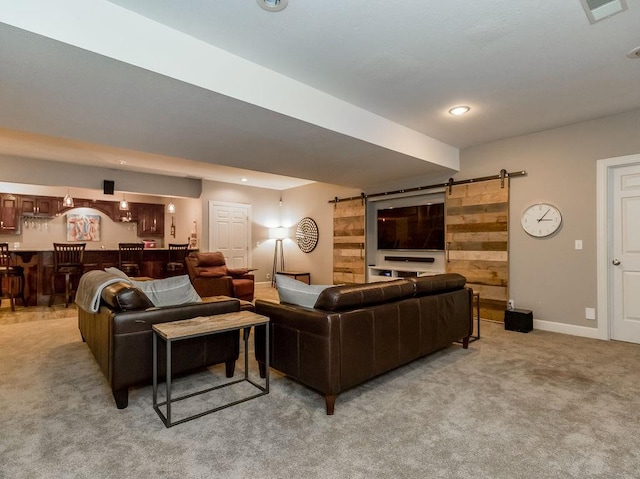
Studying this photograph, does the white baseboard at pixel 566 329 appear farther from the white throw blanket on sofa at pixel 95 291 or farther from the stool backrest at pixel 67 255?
the stool backrest at pixel 67 255

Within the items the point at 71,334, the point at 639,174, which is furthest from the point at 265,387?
the point at 639,174

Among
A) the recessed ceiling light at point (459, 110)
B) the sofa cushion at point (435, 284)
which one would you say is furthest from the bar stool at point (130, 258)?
the recessed ceiling light at point (459, 110)

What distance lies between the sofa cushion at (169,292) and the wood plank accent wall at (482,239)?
3.86 metres

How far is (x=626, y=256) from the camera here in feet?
12.6

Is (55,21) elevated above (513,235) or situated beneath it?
elevated above

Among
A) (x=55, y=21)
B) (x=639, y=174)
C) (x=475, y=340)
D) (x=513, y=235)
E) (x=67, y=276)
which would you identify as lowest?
(x=475, y=340)

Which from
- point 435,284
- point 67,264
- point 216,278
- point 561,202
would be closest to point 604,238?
point 561,202

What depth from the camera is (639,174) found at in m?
3.76

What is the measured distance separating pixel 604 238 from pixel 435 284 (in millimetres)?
2367

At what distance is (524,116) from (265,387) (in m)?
3.96

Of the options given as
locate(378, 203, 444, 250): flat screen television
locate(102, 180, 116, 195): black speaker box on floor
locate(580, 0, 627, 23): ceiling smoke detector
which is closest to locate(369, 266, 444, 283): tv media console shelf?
locate(378, 203, 444, 250): flat screen television

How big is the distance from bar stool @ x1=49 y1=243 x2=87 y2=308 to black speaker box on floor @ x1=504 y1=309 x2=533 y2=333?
675 cm

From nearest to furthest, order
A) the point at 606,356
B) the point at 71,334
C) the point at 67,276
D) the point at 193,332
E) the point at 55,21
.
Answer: the point at 55,21
the point at 193,332
the point at 606,356
the point at 71,334
the point at 67,276

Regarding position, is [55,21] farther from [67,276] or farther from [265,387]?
[67,276]
